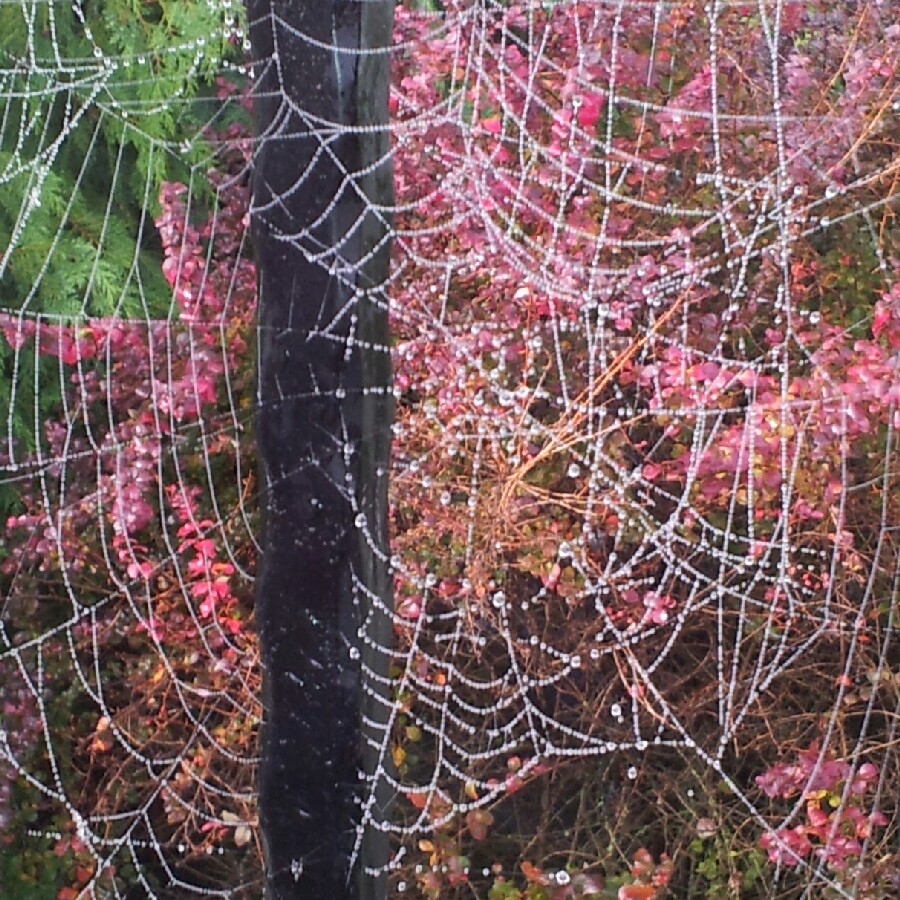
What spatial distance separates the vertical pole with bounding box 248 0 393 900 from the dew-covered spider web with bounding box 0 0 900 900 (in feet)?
1.12

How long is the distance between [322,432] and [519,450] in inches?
23.2

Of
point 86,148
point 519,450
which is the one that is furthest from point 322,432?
point 86,148

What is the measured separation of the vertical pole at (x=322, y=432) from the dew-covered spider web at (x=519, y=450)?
340 millimetres

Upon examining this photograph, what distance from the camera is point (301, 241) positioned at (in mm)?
1171

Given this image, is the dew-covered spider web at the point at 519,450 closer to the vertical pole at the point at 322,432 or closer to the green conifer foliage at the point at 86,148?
the green conifer foliage at the point at 86,148

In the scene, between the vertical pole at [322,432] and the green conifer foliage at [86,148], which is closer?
the vertical pole at [322,432]

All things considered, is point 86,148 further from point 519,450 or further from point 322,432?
point 322,432

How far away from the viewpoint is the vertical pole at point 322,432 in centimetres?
114

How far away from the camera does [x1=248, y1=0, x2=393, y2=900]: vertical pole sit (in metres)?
1.14

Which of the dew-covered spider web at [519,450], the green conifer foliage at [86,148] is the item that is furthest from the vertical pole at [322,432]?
the green conifer foliage at [86,148]

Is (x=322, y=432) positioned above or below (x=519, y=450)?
above

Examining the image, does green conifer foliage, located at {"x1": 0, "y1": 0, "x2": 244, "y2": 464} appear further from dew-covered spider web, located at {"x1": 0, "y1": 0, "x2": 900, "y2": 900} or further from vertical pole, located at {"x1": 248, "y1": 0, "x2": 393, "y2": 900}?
vertical pole, located at {"x1": 248, "y1": 0, "x2": 393, "y2": 900}

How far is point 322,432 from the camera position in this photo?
1.20 metres

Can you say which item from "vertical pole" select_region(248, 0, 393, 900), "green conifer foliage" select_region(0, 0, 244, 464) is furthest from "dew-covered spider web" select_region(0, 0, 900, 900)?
"vertical pole" select_region(248, 0, 393, 900)
